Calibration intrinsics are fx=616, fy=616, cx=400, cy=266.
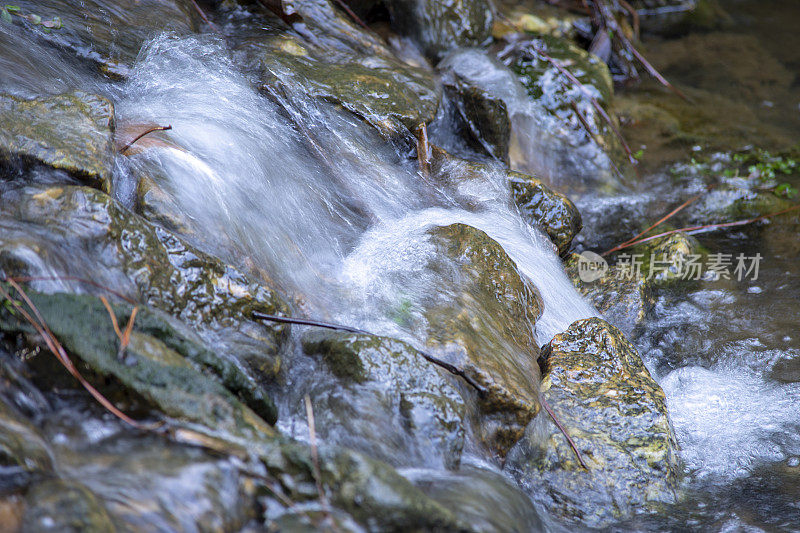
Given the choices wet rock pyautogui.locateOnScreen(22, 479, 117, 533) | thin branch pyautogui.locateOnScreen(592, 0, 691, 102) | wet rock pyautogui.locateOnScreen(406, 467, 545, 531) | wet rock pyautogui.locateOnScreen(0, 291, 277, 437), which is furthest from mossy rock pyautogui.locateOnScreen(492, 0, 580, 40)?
wet rock pyautogui.locateOnScreen(22, 479, 117, 533)

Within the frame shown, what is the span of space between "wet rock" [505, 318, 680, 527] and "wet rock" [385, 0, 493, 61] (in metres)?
3.97

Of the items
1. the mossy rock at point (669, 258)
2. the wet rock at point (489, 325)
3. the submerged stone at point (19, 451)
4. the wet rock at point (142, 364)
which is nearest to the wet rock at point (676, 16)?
the mossy rock at point (669, 258)

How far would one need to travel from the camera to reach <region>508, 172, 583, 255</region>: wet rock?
4762 millimetres

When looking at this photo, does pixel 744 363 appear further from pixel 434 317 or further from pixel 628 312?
pixel 434 317

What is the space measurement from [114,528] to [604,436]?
2.37m

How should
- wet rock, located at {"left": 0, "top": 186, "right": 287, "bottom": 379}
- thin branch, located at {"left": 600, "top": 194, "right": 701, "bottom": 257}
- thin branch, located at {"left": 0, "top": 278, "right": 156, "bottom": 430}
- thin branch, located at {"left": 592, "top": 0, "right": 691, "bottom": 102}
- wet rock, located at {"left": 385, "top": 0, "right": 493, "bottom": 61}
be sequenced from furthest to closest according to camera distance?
1. thin branch, located at {"left": 592, "top": 0, "right": 691, "bottom": 102}
2. wet rock, located at {"left": 385, "top": 0, "right": 493, "bottom": 61}
3. thin branch, located at {"left": 600, "top": 194, "right": 701, "bottom": 257}
4. wet rock, located at {"left": 0, "top": 186, "right": 287, "bottom": 379}
5. thin branch, located at {"left": 0, "top": 278, "right": 156, "bottom": 430}

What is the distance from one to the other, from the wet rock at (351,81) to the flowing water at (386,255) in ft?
0.42

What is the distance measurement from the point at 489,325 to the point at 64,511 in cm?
224

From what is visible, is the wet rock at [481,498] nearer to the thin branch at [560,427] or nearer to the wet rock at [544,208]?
the thin branch at [560,427]

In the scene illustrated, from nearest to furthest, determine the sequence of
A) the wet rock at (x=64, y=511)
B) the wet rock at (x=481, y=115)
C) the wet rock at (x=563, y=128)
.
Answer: the wet rock at (x=64, y=511) → the wet rock at (x=481, y=115) → the wet rock at (x=563, y=128)

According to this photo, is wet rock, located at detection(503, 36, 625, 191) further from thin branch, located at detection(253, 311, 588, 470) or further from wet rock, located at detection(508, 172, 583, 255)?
thin branch, located at detection(253, 311, 588, 470)

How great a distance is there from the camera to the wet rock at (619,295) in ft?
14.4

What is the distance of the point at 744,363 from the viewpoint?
4137 millimetres

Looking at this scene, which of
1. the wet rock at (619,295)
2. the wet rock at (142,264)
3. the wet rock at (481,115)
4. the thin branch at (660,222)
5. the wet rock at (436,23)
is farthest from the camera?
the wet rock at (436,23)
